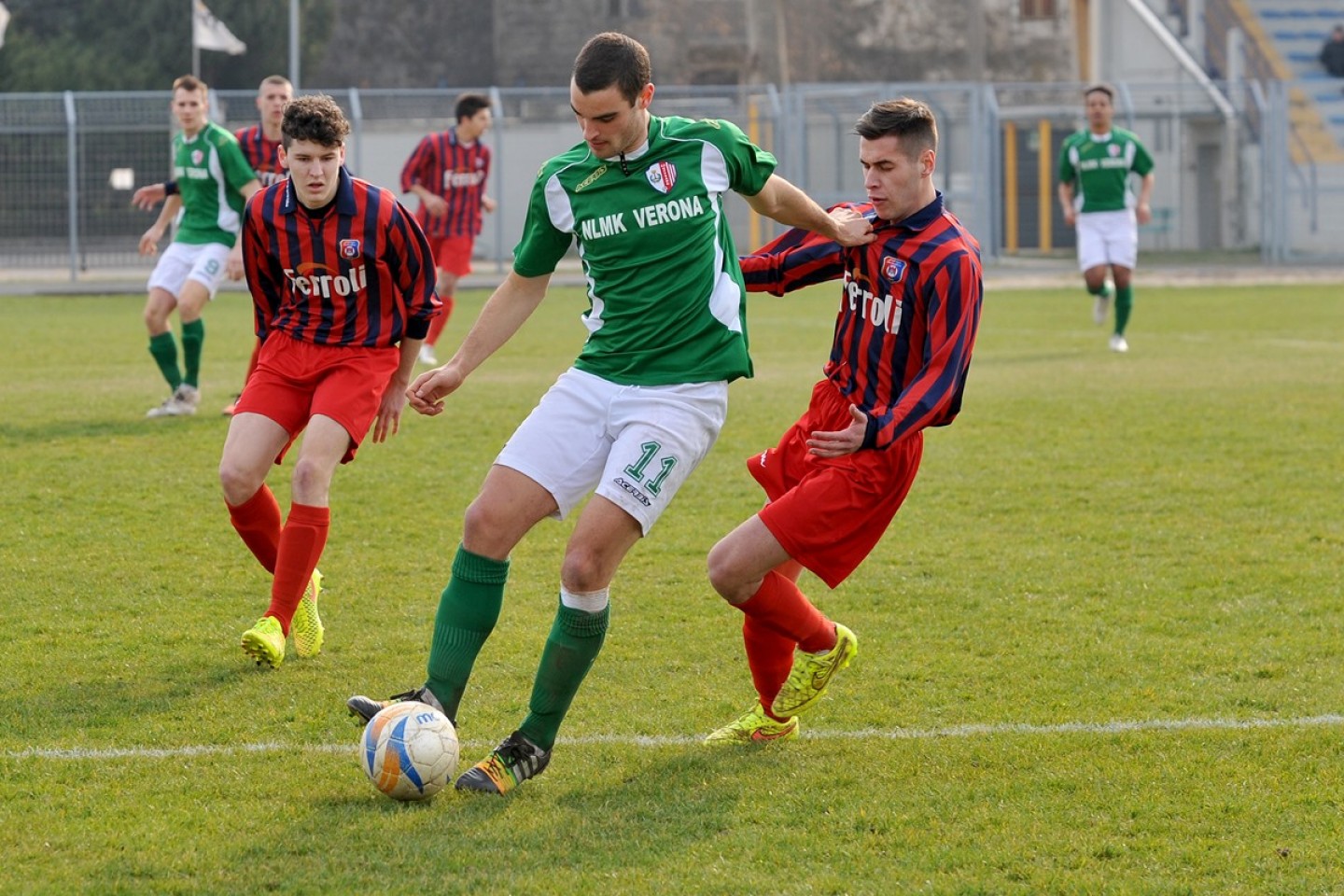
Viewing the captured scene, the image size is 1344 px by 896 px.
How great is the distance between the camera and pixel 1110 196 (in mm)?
14352

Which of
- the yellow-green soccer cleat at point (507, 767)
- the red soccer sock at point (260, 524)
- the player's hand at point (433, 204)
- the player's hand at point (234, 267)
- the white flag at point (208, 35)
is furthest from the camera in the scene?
the white flag at point (208, 35)

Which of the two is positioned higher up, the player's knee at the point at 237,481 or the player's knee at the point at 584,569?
the player's knee at the point at 237,481

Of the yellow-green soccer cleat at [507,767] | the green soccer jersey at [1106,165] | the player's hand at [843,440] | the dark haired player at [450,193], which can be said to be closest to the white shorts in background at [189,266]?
the dark haired player at [450,193]

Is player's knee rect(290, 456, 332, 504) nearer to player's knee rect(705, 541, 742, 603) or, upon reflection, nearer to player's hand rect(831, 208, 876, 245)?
player's knee rect(705, 541, 742, 603)

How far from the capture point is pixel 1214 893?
338 centimetres

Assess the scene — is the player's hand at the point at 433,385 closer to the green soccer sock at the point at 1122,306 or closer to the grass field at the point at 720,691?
the grass field at the point at 720,691

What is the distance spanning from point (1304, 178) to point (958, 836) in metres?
26.9

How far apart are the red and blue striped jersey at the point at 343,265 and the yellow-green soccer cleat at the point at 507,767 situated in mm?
1920

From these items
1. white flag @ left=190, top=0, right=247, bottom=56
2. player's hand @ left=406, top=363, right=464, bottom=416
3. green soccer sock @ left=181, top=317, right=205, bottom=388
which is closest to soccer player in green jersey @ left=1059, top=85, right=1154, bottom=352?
green soccer sock @ left=181, top=317, right=205, bottom=388

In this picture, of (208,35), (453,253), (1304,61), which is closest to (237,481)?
(453,253)

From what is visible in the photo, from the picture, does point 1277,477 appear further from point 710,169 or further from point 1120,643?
point 710,169

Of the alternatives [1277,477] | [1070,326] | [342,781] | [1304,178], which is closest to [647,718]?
[342,781]

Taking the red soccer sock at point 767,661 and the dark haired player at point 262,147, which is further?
the dark haired player at point 262,147

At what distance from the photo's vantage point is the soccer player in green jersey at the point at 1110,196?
14.2m
